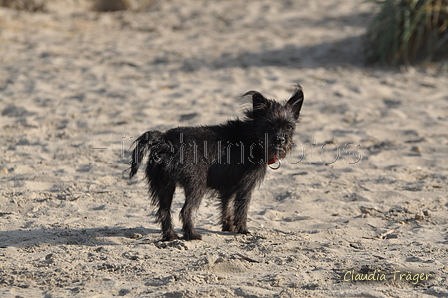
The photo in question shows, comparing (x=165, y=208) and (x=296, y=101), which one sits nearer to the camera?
(x=165, y=208)

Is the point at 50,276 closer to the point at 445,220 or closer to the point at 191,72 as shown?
the point at 445,220

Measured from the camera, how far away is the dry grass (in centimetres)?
966

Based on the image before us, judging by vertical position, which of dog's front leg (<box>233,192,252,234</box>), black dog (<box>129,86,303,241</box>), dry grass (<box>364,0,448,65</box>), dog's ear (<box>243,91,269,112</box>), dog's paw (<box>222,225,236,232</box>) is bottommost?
dog's paw (<box>222,225,236,232</box>)

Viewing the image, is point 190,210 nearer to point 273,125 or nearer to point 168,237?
point 168,237

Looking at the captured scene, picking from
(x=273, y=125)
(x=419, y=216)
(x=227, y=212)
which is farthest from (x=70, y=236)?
(x=419, y=216)

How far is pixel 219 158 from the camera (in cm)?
453

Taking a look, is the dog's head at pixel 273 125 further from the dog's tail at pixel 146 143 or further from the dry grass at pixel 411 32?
the dry grass at pixel 411 32

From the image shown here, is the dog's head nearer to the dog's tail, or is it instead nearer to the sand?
the sand

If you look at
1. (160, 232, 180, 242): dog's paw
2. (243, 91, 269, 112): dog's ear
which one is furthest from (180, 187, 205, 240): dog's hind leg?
(243, 91, 269, 112): dog's ear

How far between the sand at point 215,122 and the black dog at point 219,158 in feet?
0.88

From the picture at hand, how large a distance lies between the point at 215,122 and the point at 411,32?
453 centimetres

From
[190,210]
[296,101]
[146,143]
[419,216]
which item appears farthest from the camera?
[419,216]

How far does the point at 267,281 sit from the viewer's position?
3.65 metres

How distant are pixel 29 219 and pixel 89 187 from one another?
0.87 meters
